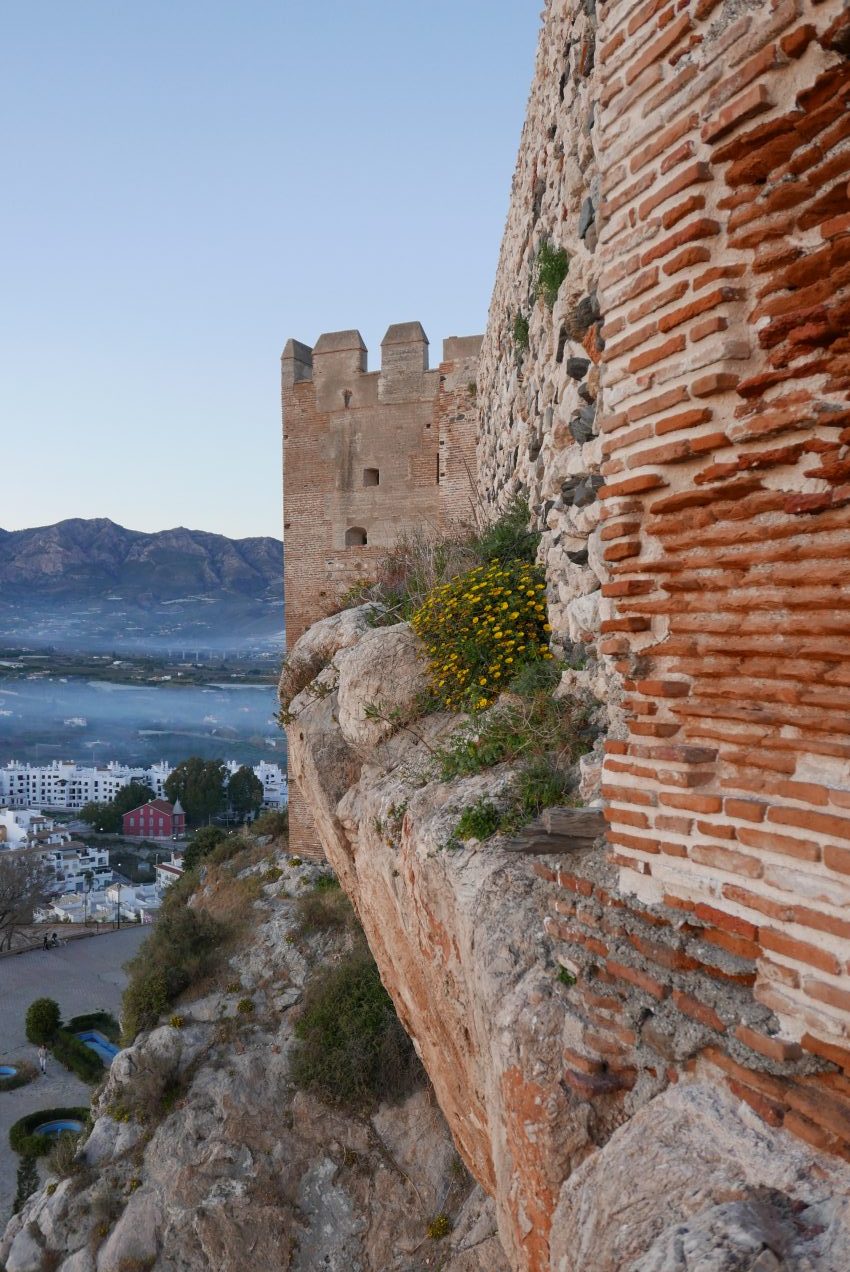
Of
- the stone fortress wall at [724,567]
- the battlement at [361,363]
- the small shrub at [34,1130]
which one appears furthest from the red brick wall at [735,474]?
the small shrub at [34,1130]

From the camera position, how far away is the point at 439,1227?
8.19 meters

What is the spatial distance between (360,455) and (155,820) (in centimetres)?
3929

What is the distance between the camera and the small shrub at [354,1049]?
964 centimetres

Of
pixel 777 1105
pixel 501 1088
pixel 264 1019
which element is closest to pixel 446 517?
pixel 264 1019

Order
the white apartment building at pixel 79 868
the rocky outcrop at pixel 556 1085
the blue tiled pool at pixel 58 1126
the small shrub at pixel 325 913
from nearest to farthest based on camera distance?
the rocky outcrop at pixel 556 1085 → the small shrub at pixel 325 913 → the blue tiled pool at pixel 58 1126 → the white apartment building at pixel 79 868

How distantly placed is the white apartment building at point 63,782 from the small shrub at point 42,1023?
109 ft

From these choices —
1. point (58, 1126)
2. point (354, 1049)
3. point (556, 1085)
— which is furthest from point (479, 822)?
point (58, 1126)

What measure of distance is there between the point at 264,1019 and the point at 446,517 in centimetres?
783

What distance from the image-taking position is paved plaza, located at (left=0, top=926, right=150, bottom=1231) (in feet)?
57.4

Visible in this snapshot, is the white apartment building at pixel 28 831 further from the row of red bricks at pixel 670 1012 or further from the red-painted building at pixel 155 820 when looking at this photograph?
the row of red bricks at pixel 670 1012

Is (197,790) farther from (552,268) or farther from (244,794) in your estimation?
(552,268)

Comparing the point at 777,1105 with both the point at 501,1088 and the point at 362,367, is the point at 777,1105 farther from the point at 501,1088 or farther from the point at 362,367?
the point at 362,367

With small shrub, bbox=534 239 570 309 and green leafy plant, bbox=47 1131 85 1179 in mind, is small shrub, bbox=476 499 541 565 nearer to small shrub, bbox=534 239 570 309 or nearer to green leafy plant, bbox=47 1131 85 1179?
small shrub, bbox=534 239 570 309

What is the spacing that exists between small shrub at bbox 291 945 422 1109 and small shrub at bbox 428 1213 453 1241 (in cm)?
153
